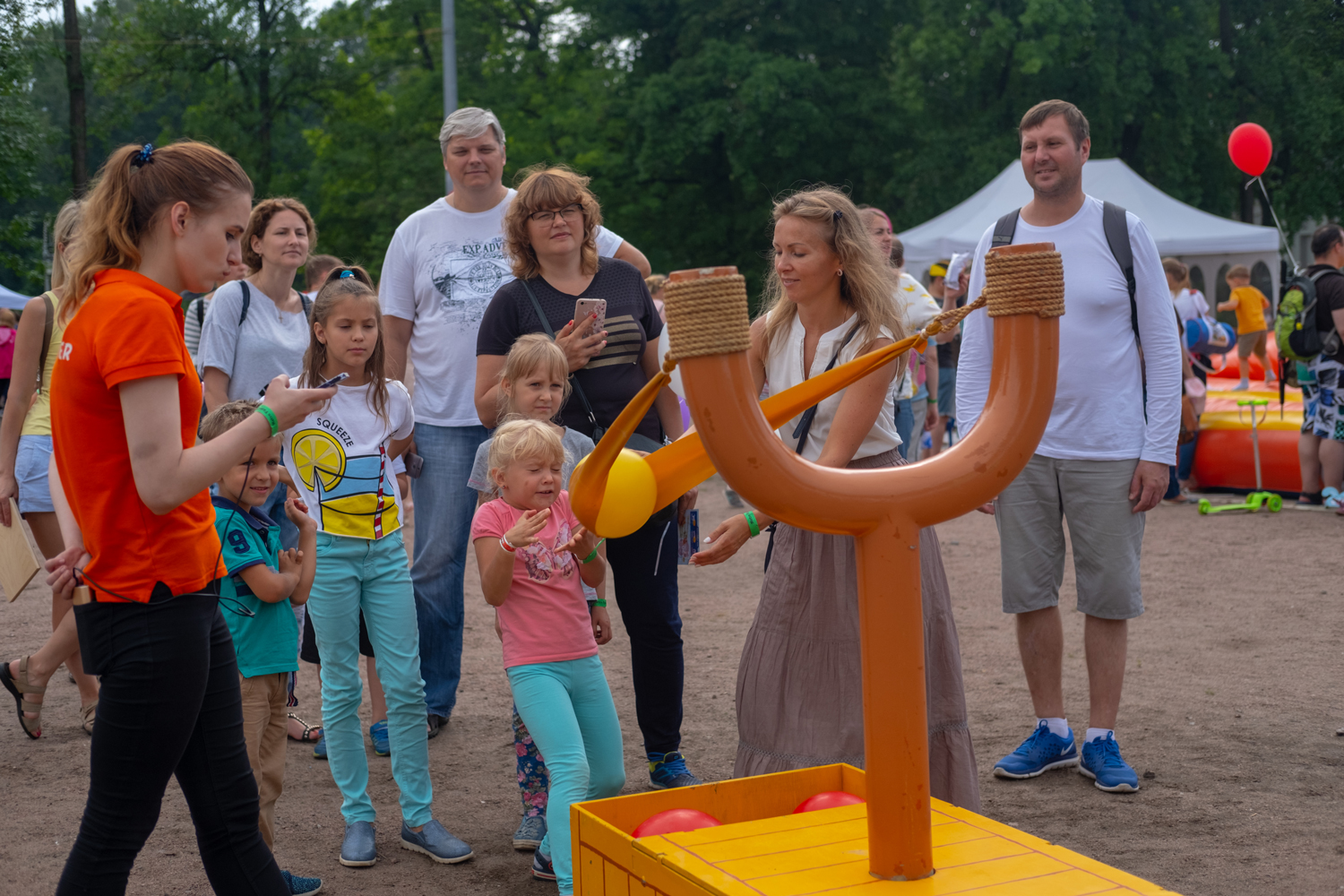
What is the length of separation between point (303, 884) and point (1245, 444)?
8960 millimetres

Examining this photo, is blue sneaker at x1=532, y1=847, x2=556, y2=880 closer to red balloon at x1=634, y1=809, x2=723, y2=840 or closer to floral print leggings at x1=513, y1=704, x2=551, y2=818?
floral print leggings at x1=513, y1=704, x2=551, y2=818

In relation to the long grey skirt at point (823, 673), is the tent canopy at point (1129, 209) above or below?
above

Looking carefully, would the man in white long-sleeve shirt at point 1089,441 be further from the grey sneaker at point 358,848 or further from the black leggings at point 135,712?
the black leggings at point 135,712

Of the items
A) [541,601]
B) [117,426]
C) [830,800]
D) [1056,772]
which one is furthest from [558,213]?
[1056,772]

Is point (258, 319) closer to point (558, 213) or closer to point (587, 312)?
point (558, 213)

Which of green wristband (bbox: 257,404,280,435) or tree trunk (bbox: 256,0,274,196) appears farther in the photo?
tree trunk (bbox: 256,0,274,196)

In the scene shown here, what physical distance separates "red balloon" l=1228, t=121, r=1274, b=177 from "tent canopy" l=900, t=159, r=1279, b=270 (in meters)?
4.72

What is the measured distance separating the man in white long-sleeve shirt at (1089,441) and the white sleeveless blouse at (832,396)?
914mm

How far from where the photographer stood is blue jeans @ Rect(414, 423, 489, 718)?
448cm

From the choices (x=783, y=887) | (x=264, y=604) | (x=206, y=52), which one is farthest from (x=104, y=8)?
(x=783, y=887)

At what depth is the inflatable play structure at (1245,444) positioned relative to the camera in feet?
32.2

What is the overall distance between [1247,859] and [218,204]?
3.21 metres

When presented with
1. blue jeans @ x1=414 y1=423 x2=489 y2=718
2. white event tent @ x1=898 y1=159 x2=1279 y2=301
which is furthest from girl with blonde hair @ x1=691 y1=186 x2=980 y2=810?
white event tent @ x1=898 y1=159 x2=1279 y2=301

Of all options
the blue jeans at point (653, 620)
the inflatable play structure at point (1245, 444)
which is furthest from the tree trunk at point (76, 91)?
the blue jeans at point (653, 620)
